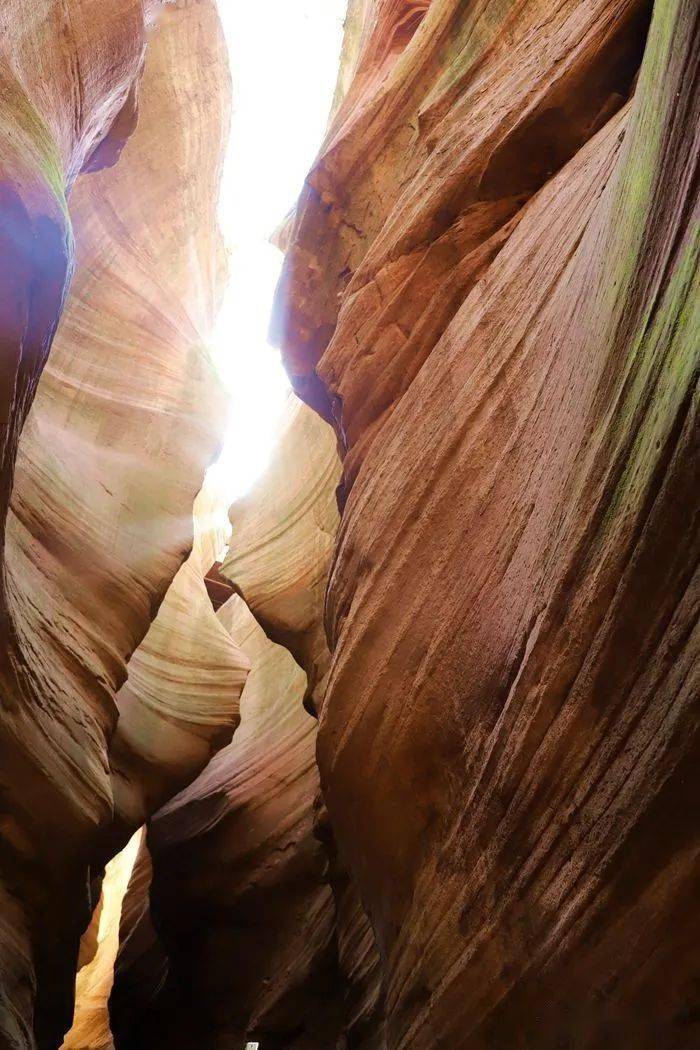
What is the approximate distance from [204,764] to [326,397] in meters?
4.07

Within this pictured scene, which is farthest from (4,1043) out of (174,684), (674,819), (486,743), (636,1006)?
(174,684)

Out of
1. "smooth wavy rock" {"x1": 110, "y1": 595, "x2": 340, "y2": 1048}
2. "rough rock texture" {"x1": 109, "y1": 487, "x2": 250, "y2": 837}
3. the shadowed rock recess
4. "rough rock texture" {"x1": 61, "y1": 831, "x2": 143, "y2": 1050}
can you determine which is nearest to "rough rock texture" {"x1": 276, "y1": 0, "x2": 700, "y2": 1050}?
the shadowed rock recess

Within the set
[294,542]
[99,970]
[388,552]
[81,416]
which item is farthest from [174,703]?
[99,970]

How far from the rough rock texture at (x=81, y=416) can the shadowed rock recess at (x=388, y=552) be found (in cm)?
3

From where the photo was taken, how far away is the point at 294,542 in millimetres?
9367

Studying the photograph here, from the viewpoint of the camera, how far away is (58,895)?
5754mm

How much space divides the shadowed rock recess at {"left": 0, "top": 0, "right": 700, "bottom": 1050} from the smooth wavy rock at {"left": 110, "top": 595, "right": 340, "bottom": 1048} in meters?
0.04

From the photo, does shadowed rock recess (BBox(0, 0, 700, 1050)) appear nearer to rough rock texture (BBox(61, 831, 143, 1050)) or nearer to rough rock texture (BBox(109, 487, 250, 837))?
rough rock texture (BBox(109, 487, 250, 837))

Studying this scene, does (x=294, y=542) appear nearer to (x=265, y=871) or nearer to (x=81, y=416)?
(x=81, y=416)

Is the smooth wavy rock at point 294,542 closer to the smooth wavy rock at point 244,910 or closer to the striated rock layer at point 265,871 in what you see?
the striated rock layer at point 265,871

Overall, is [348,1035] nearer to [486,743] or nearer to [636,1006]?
[486,743]

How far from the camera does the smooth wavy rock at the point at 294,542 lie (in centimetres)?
840

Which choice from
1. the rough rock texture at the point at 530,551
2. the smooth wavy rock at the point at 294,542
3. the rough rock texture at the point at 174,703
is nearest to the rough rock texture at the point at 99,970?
the rough rock texture at the point at 174,703

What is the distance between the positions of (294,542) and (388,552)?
4.53 metres
